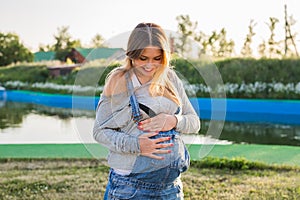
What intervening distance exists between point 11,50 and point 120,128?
1127 inches

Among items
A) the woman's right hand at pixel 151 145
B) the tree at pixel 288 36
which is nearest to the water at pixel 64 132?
the woman's right hand at pixel 151 145

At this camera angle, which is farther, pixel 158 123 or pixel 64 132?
pixel 64 132

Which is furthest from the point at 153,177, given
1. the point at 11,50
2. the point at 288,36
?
the point at 11,50

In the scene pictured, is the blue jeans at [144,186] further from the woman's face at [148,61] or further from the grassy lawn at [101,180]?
the grassy lawn at [101,180]

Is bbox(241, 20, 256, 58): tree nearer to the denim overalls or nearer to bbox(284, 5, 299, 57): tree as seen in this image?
bbox(284, 5, 299, 57): tree

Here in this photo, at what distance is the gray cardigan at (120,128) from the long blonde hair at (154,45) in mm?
45

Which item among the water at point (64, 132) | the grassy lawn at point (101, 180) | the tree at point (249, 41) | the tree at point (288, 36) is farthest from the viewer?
the tree at point (249, 41)

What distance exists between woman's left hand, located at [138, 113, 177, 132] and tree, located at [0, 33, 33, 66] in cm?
2857

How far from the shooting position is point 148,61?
5.16 ft

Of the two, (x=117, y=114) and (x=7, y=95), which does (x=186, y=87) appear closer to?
(x=117, y=114)

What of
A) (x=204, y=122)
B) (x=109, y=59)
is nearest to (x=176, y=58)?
(x=109, y=59)

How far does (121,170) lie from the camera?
1670 mm

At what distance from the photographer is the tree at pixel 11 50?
2903 cm

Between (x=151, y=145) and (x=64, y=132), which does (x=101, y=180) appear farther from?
(x=64, y=132)
